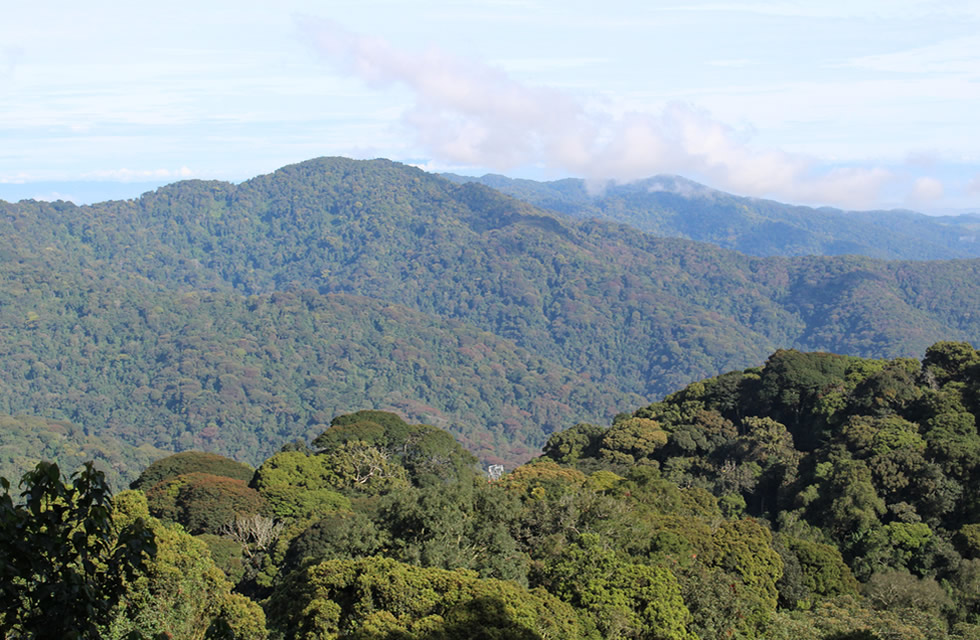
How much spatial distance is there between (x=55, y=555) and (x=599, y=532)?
25.9 meters

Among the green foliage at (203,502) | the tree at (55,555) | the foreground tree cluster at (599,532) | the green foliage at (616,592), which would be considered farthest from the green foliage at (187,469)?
the tree at (55,555)

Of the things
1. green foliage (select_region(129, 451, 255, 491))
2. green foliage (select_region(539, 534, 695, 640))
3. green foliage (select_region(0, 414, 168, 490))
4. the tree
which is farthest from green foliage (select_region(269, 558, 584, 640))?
green foliage (select_region(0, 414, 168, 490))

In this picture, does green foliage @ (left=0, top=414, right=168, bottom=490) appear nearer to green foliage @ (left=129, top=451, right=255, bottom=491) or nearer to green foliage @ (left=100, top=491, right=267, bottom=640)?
green foliage @ (left=129, top=451, right=255, bottom=491)

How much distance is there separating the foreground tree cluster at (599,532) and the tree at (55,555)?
0.04 m

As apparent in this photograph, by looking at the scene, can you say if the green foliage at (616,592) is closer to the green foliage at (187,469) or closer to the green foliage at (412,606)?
the green foliage at (412,606)

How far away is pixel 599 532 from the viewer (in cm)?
3073

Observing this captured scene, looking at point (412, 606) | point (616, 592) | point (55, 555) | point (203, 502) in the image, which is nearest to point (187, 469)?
point (203, 502)

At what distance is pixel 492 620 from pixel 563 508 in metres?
11.1

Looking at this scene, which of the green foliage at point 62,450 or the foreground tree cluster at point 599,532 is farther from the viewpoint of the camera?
the green foliage at point 62,450

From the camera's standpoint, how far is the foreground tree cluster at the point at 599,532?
22.3m

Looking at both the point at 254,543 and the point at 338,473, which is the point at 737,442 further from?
the point at 254,543

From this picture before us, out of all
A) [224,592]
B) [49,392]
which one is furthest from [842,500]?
[49,392]

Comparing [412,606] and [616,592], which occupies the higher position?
[412,606]

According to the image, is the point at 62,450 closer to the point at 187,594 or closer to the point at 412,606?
the point at 187,594
